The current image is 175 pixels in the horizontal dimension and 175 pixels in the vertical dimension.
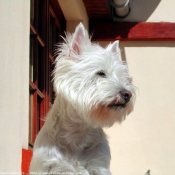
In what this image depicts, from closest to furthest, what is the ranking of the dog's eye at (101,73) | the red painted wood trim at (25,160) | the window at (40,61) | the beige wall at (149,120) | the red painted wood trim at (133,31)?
the dog's eye at (101,73)
the red painted wood trim at (25,160)
the window at (40,61)
the beige wall at (149,120)
the red painted wood trim at (133,31)

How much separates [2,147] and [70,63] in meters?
0.65

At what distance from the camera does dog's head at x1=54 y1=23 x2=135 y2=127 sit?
286cm

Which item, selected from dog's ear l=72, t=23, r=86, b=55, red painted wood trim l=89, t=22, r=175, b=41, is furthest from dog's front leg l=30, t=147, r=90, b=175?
red painted wood trim l=89, t=22, r=175, b=41

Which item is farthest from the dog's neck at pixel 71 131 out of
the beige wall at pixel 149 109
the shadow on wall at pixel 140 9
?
the shadow on wall at pixel 140 9

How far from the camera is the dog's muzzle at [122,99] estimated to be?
2828mm

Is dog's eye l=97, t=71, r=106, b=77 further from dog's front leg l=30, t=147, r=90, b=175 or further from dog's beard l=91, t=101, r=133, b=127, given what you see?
dog's front leg l=30, t=147, r=90, b=175

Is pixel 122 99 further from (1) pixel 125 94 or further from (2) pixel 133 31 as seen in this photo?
(2) pixel 133 31

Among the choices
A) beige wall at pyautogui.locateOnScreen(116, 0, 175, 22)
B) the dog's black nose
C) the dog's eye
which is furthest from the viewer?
beige wall at pyautogui.locateOnScreen(116, 0, 175, 22)

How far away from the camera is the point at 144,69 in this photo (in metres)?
5.87

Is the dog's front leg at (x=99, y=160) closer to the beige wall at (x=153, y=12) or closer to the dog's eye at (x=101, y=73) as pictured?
the dog's eye at (x=101, y=73)

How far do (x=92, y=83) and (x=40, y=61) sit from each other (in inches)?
73.8

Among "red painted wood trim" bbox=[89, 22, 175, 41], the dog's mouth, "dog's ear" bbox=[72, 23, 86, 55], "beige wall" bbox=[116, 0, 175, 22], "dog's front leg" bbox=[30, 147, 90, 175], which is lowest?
"dog's front leg" bbox=[30, 147, 90, 175]

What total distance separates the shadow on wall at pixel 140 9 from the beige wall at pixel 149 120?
30 cm

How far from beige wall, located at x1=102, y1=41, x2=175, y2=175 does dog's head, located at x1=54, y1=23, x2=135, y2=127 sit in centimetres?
262
